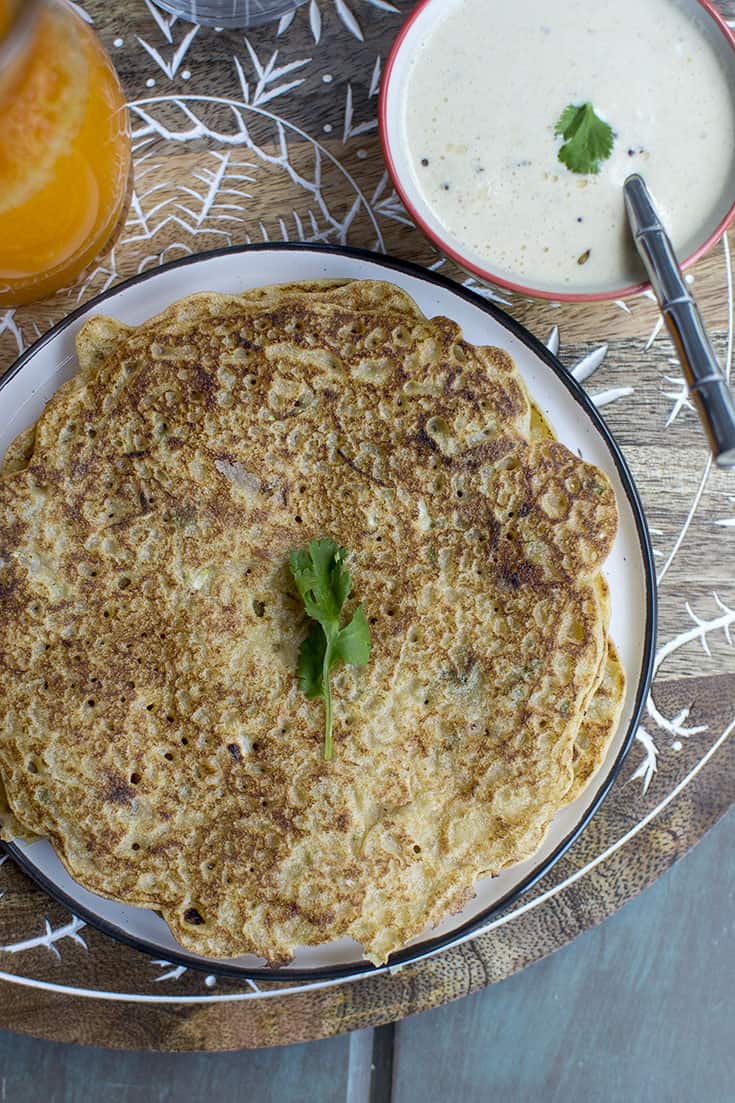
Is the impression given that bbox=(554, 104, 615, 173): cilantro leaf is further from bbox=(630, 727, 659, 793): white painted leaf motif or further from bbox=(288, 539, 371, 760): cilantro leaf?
bbox=(630, 727, 659, 793): white painted leaf motif

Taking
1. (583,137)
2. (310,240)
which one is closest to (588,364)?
(583,137)

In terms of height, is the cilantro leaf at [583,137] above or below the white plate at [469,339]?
above

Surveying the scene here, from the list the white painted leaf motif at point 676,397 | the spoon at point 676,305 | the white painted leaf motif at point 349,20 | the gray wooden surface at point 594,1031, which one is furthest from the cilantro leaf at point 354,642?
the white painted leaf motif at point 349,20

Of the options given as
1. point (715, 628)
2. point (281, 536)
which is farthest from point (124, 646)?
point (715, 628)

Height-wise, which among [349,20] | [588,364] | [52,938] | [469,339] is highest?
[349,20]

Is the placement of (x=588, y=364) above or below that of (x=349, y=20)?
below

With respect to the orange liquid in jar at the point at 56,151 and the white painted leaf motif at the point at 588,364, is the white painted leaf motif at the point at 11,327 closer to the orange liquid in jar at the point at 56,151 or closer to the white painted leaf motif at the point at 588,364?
the orange liquid in jar at the point at 56,151

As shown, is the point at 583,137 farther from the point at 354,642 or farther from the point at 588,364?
the point at 354,642
